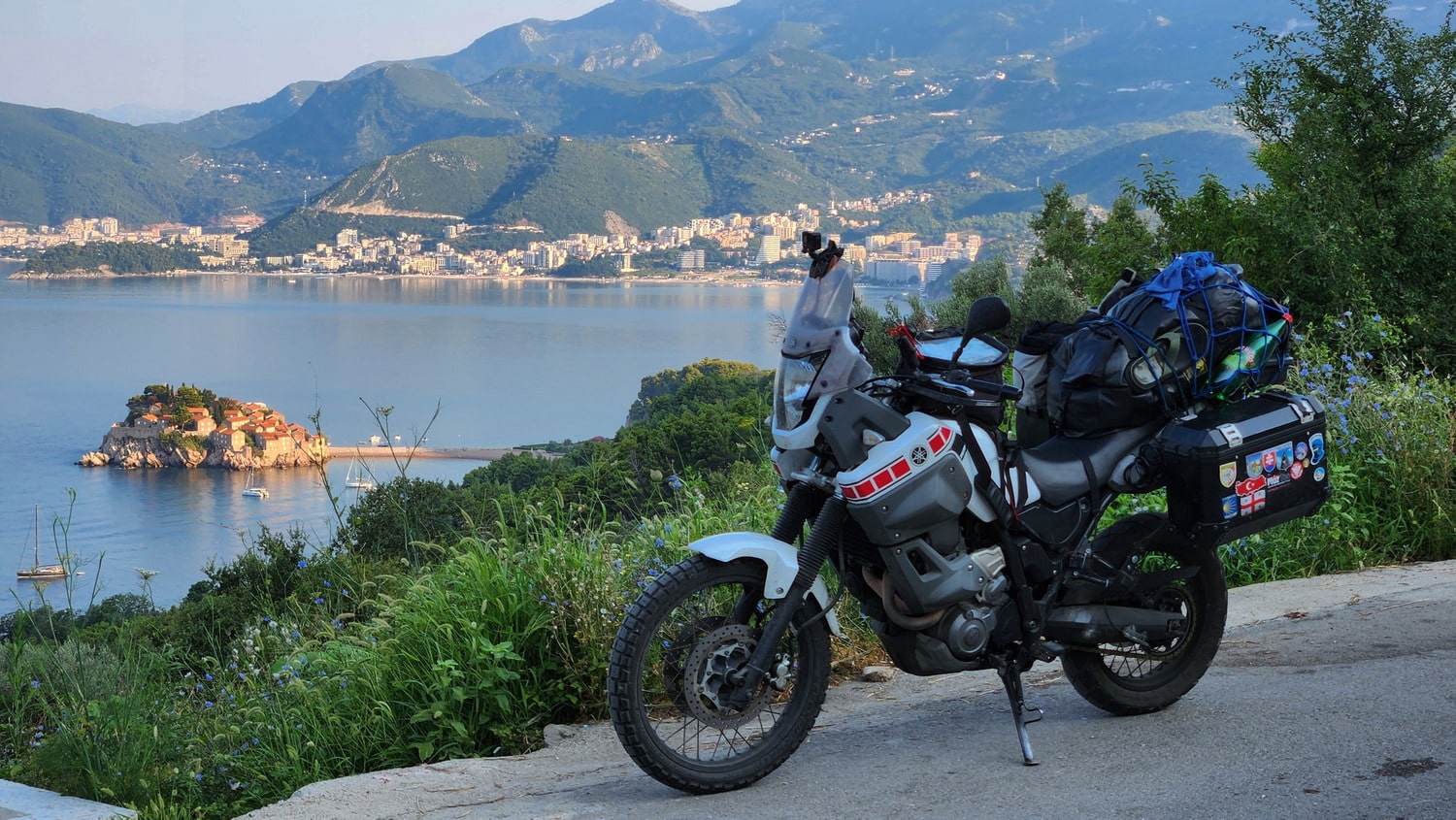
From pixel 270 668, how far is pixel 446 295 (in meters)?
165

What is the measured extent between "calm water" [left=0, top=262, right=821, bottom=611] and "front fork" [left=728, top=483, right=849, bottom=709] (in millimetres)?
26616

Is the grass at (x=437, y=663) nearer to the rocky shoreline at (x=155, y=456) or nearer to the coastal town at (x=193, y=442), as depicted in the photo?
the coastal town at (x=193, y=442)

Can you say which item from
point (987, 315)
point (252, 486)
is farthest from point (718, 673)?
point (252, 486)

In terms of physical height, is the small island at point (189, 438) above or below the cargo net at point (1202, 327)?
below

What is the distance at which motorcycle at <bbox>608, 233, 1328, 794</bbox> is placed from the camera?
3.15 meters

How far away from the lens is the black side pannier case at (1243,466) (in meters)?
3.48

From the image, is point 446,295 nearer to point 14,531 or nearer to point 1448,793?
point 14,531

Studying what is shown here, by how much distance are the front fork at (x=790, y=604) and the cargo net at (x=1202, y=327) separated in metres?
1.01

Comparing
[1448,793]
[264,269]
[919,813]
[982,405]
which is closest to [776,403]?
[982,405]

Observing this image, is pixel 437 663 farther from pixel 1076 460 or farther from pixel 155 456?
pixel 155 456

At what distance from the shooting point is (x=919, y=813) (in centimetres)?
299

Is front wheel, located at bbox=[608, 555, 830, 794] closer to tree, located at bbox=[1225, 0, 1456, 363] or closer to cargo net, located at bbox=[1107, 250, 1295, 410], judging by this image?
cargo net, located at bbox=[1107, 250, 1295, 410]

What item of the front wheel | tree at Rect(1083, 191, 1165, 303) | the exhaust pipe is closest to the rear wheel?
the exhaust pipe

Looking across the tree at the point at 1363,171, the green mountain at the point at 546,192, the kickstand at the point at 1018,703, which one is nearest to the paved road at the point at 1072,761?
the kickstand at the point at 1018,703
